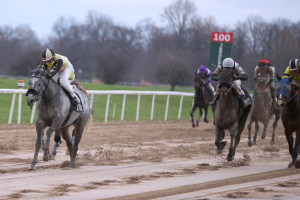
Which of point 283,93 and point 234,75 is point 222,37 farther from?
point 283,93

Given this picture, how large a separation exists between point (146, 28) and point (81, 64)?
16.0 metres

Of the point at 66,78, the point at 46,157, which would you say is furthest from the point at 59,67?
the point at 46,157

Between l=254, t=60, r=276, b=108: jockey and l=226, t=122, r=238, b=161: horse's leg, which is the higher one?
l=254, t=60, r=276, b=108: jockey

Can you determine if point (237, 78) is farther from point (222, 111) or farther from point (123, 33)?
point (123, 33)

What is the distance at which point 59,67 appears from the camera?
7.56m

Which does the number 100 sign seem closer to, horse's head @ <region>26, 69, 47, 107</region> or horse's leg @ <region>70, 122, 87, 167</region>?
horse's leg @ <region>70, 122, 87, 167</region>

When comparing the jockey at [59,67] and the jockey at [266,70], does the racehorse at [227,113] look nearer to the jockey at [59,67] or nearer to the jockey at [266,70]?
the jockey at [59,67]

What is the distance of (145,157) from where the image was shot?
8789 millimetres

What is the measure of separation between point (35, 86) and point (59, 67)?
67 cm

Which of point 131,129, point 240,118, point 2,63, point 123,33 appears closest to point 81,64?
point 2,63

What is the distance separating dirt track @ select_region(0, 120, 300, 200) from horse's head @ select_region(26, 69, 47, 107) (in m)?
1.00

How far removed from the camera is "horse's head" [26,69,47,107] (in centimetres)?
685

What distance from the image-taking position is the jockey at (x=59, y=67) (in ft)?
24.9

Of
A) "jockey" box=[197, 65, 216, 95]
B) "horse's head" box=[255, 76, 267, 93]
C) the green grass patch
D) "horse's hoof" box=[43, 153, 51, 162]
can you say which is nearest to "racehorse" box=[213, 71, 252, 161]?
"horse's hoof" box=[43, 153, 51, 162]
